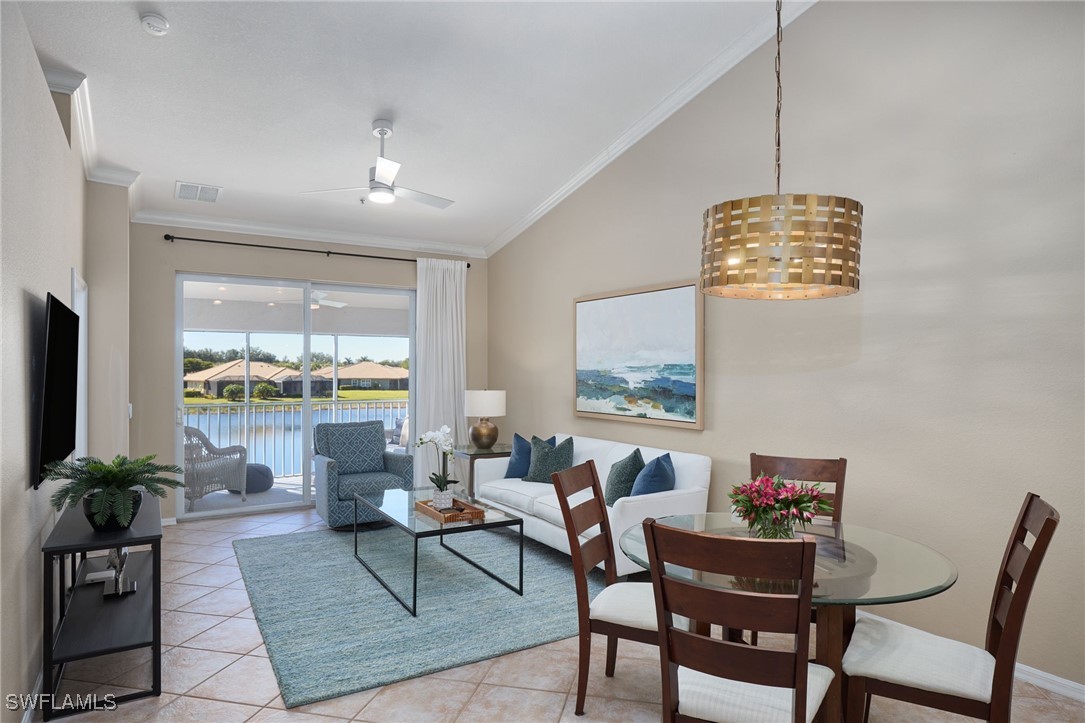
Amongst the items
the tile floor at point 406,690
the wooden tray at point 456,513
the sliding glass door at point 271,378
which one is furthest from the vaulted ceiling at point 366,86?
the tile floor at point 406,690

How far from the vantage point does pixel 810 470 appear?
2.99 metres

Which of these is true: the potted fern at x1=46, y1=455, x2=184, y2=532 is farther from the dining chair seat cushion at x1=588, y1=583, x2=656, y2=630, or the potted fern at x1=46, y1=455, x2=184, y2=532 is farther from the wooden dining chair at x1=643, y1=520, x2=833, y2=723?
the wooden dining chair at x1=643, y1=520, x2=833, y2=723

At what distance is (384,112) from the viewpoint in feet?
13.1

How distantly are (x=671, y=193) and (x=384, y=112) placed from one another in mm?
2010

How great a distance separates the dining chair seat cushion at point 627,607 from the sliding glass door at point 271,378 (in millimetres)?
4413

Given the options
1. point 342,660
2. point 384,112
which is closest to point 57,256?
point 384,112

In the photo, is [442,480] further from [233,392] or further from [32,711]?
[233,392]

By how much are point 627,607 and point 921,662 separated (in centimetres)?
97

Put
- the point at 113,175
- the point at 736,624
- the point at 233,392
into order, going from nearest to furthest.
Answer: the point at 736,624 < the point at 113,175 < the point at 233,392

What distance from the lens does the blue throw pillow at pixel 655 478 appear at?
392 cm

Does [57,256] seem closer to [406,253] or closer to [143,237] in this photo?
[143,237]

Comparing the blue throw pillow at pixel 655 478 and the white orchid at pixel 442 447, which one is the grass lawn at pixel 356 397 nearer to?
the white orchid at pixel 442 447

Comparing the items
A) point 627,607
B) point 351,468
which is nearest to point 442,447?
point 351,468

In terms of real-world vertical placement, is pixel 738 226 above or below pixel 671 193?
below
